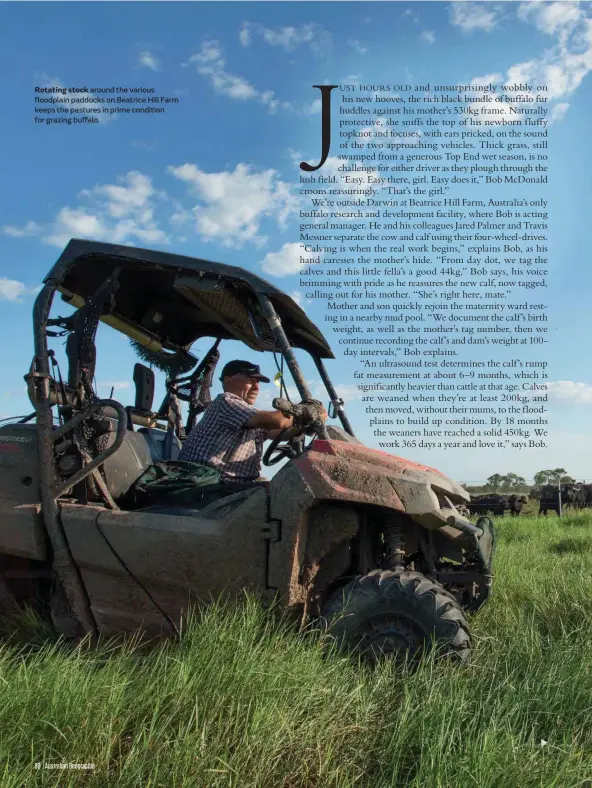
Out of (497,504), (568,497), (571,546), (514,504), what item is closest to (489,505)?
(497,504)

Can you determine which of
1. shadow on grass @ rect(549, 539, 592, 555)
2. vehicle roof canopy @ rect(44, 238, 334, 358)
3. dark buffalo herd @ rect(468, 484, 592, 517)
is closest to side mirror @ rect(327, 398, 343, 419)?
vehicle roof canopy @ rect(44, 238, 334, 358)

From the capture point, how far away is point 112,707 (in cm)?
252

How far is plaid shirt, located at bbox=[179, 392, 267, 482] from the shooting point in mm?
4359

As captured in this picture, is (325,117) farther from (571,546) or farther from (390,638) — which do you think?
(571,546)

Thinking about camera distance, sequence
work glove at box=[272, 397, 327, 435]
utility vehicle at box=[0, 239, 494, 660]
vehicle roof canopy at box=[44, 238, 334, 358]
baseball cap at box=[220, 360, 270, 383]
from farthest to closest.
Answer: baseball cap at box=[220, 360, 270, 383], vehicle roof canopy at box=[44, 238, 334, 358], work glove at box=[272, 397, 327, 435], utility vehicle at box=[0, 239, 494, 660]

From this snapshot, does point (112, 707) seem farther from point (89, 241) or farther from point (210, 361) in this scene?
point (210, 361)

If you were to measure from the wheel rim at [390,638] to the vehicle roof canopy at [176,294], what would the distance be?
5.37 ft

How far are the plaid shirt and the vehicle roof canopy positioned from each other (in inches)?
18.4

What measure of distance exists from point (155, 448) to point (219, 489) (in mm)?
1035

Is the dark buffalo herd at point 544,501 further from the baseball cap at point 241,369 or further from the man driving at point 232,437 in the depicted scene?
the man driving at point 232,437

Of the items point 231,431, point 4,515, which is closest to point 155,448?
point 231,431

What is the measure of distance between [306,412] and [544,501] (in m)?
22.7

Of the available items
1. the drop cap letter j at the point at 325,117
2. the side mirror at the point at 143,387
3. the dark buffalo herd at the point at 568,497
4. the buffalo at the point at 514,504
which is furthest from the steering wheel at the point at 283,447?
the dark buffalo herd at the point at 568,497

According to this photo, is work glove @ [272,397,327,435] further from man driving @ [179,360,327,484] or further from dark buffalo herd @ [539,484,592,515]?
dark buffalo herd @ [539,484,592,515]
